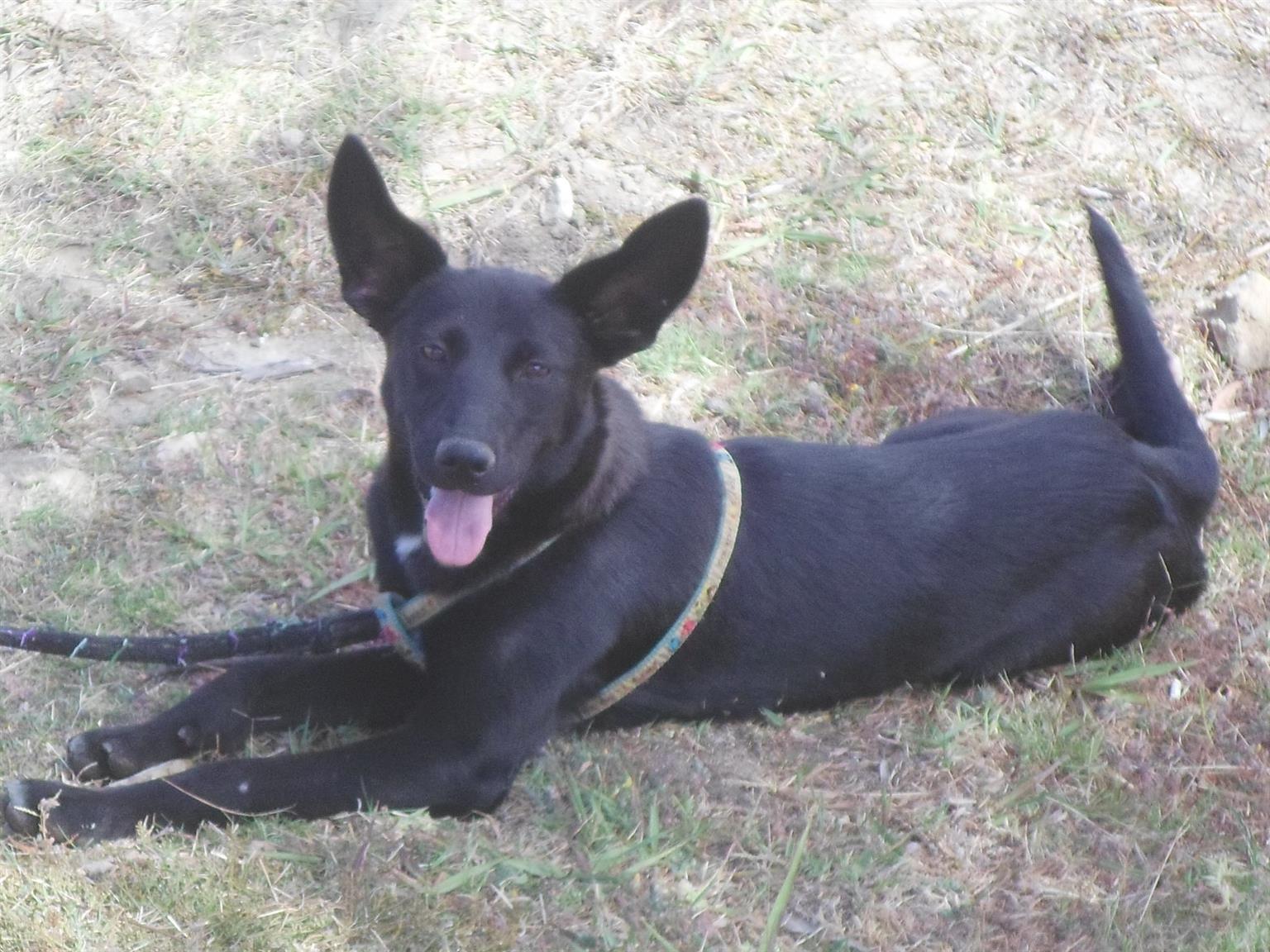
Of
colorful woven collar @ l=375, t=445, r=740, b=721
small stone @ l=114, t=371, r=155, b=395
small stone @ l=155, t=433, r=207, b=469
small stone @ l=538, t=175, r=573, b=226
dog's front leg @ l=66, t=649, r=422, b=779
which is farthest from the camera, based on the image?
small stone @ l=538, t=175, r=573, b=226

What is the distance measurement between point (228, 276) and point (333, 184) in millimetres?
→ 1604

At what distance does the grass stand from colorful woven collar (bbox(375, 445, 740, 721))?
0.53ft

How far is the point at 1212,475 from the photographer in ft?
11.2

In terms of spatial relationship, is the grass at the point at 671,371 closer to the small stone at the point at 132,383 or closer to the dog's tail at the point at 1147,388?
the small stone at the point at 132,383

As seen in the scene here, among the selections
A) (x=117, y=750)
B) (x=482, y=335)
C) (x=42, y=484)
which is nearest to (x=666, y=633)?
(x=482, y=335)

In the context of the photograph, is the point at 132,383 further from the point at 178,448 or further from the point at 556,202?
the point at 556,202

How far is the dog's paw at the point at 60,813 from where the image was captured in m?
2.49

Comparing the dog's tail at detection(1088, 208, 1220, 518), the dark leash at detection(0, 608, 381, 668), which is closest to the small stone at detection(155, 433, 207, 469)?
the dark leash at detection(0, 608, 381, 668)

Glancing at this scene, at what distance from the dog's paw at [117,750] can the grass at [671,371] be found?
0.34 ft

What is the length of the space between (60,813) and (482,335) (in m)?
1.21

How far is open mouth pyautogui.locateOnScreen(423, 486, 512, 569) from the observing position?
267 centimetres

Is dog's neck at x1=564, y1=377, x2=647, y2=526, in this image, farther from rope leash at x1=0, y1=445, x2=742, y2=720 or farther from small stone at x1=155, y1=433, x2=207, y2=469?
small stone at x1=155, y1=433, x2=207, y2=469

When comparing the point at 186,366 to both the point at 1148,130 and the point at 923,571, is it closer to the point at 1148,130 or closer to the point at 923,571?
the point at 923,571

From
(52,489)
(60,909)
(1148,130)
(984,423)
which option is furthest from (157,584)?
(1148,130)
